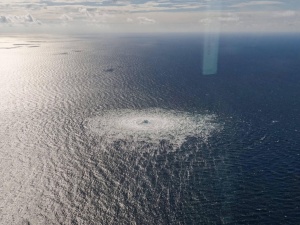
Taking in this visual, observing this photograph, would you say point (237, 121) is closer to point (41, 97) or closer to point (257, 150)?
point (257, 150)

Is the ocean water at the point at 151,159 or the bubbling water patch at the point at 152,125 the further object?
the bubbling water patch at the point at 152,125

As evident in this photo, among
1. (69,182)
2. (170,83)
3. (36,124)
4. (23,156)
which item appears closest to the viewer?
(69,182)

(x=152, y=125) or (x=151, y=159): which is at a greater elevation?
(x=151, y=159)

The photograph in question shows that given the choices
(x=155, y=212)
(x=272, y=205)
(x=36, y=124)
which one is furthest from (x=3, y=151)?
(x=272, y=205)

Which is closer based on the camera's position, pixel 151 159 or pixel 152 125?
pixel 151 159

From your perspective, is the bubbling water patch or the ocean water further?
the bubbling water patch

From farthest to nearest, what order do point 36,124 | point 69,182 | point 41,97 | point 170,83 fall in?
point 170,83, point 41,97, point 36,124, point 69,182

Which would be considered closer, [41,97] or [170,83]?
[41,97]

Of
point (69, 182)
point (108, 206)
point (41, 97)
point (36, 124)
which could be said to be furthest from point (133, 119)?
point (41, 97)
